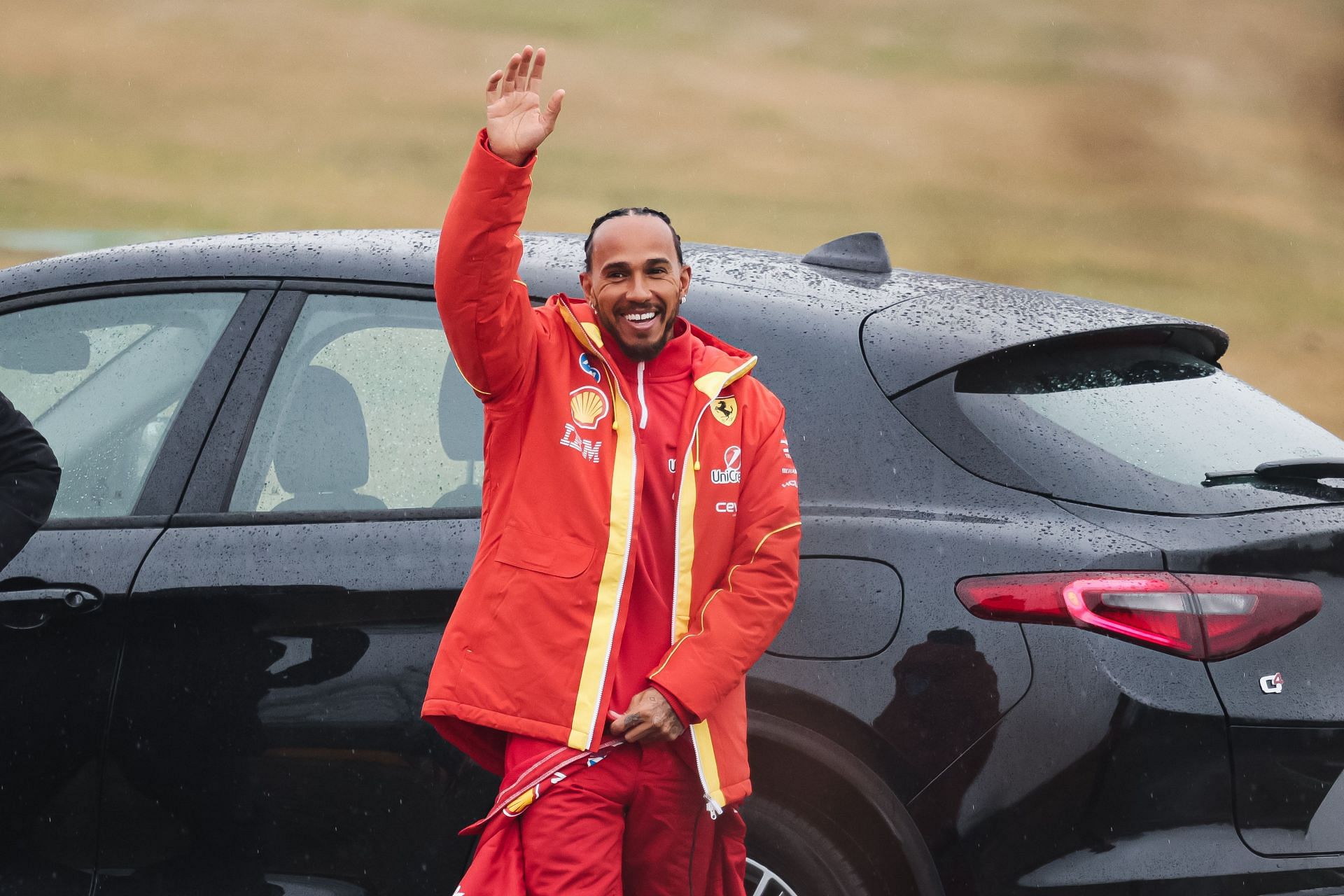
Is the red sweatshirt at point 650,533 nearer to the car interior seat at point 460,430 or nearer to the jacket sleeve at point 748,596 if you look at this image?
the jacket sleeve at point 748,596

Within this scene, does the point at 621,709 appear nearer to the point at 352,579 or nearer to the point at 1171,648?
the point at 352,579

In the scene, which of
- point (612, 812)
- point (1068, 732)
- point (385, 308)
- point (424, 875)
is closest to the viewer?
point (612, 812)

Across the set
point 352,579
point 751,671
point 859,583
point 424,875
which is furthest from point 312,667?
point 859,583

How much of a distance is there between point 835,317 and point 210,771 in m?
1.18

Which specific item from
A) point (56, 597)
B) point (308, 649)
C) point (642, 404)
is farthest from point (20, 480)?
point (642, 404)

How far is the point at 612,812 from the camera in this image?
5.94 ft

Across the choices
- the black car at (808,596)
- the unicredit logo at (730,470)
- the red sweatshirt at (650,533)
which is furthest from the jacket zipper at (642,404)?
the black car at (808,596)

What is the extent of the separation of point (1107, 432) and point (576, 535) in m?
0.85

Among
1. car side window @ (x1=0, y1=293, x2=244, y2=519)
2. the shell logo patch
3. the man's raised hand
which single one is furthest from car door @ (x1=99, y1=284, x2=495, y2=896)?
the man's raised hand

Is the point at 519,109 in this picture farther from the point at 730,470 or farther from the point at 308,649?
the point at 308,649

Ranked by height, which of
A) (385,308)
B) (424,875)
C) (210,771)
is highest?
(385,308)

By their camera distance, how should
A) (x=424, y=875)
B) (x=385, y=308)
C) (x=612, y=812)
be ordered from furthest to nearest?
(x=385, y=308) < (x=424, y=875) < (x=612, y=812)

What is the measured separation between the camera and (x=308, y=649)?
7.02 feet

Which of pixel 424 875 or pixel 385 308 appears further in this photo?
pixel 385 308
